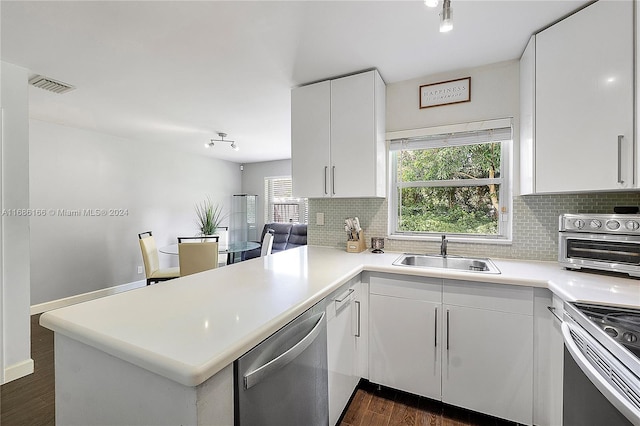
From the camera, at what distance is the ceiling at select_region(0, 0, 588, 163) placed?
1458 mm

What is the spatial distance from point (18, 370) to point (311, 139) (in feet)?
9.68

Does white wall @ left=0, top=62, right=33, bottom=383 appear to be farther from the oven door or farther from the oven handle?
the oven door

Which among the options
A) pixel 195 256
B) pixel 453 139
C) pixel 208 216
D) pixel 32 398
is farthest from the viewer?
pixel 208 216

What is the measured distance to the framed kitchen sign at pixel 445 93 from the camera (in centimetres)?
211

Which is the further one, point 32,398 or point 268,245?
point 268,245

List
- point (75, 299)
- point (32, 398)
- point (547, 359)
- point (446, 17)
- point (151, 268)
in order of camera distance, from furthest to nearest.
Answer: point (75, 299) < point (151, 268) < point (32, 398) < point (547, 359) < point (446, 17)

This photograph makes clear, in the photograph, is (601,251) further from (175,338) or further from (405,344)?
(175,338)

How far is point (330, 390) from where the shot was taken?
143cm

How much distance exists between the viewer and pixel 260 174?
6.18 m

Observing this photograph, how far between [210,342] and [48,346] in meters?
3.09

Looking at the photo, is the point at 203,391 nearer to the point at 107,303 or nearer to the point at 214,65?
the point at 107,303

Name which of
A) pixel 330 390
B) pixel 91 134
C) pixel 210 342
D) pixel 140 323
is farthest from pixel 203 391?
pixel 91 134

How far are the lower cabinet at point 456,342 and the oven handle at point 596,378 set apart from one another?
36cm

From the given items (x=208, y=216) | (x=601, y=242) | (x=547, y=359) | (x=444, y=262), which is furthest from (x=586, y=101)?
(x=208, y=216)
